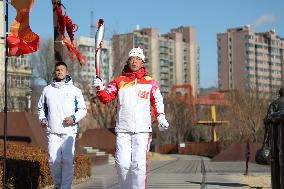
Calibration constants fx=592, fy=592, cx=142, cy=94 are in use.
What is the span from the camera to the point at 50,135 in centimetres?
813

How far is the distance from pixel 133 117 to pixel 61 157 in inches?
59.0

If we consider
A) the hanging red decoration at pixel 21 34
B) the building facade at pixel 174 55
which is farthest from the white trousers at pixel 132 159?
the building facade at pixel 174 55

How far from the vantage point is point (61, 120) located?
8.18 meters

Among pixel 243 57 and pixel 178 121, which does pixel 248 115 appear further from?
pixel 243 57

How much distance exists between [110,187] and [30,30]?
393 centimetres

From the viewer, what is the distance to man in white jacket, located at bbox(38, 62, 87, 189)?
8117 millimetres

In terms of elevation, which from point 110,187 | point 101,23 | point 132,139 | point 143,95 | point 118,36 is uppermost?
point 118,36

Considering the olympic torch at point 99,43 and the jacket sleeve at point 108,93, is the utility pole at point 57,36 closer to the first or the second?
the olympic torch at point 99,43

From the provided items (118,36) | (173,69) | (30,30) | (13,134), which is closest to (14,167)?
(30,30)

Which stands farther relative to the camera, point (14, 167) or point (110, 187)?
point (110, 187)

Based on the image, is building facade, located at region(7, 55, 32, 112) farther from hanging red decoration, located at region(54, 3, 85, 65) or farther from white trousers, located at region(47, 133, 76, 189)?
white trousers, located at region(47, 133, 76, 189)

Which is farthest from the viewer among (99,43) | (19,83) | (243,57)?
(243,57)

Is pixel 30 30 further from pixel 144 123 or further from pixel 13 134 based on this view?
pixel 13 134

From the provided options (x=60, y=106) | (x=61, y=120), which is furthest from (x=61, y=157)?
(x=60, y=106)
